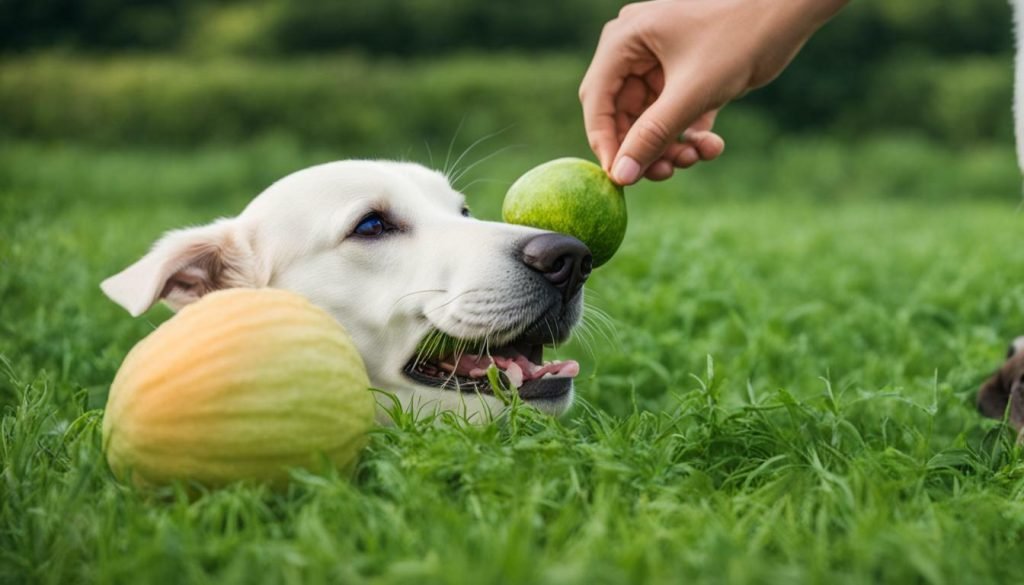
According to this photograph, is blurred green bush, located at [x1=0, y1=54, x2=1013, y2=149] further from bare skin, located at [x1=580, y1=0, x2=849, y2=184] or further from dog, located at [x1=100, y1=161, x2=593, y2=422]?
dog, located at [x1=100, y1=161, x2=593, y2=422]

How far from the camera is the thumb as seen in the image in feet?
9.46

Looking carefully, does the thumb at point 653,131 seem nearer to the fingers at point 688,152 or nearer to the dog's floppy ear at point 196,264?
the fingers at point 688,152

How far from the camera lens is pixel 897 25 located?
1867 cm

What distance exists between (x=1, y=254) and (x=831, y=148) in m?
13.2

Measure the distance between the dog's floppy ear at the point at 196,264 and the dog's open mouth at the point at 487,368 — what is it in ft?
1.97

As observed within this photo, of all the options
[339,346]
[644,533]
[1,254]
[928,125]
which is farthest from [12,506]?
[928,125]

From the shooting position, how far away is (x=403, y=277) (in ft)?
8.95

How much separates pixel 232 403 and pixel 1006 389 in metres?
2.47

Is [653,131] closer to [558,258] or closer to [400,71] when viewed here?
[558,258]

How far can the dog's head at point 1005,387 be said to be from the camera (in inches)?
117

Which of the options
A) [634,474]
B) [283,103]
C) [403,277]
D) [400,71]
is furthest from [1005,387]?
[400,71]

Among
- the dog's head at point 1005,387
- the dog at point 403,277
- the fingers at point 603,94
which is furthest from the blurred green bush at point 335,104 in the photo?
the dog at point 403,277

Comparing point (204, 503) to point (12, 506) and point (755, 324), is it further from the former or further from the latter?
point (755, 324)

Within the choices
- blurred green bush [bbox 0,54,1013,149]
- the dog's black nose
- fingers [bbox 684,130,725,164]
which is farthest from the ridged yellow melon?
blurred green bush [bbox 0,54,1013,149]
